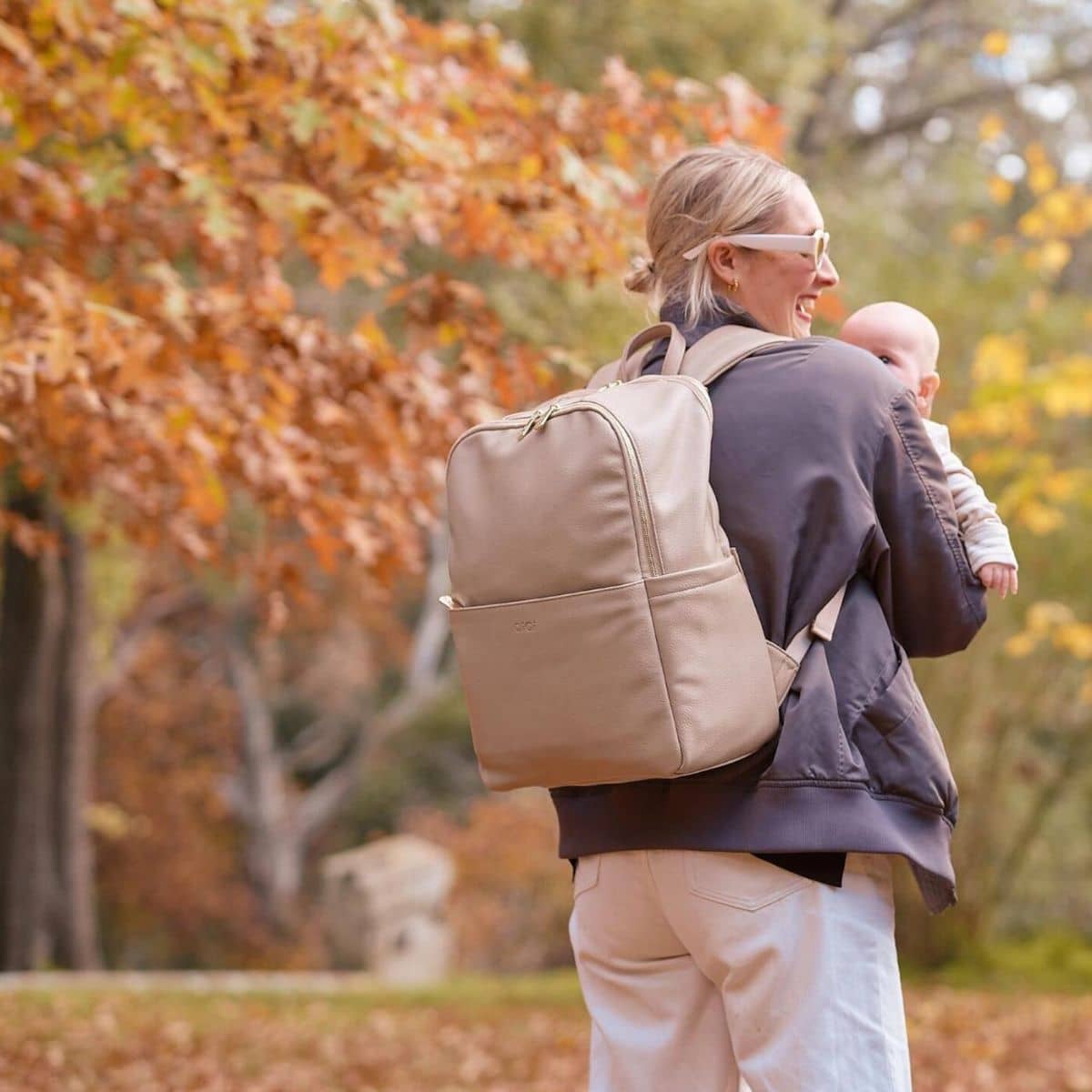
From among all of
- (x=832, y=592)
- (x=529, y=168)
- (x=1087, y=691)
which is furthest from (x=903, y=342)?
(x=1087, y=691)

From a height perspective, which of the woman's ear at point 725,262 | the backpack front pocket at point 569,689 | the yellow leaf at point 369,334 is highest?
the yellow leaf at point 369,334

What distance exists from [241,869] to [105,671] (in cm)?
421

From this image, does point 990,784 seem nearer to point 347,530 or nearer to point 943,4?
point 347,530

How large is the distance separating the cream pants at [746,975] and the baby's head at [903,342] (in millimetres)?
696

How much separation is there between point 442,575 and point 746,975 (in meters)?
16.8

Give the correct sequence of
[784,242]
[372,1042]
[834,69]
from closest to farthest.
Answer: [784,242] < [372,1042] < [834,69]

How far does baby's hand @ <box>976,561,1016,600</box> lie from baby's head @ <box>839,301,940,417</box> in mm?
312

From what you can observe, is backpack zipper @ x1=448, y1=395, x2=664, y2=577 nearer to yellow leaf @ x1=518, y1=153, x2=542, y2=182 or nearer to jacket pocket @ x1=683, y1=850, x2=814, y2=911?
jacket pocket @ x1=683, y1=850, x2=814, y2=911

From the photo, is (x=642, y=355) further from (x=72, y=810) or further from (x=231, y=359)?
(x=72, y=810)

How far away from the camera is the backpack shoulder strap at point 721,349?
6.31ft

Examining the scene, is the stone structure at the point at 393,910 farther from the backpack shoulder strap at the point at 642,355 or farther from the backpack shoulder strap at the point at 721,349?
the backpack shoulder strap at the point at 721,349

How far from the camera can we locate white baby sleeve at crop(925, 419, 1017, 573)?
193cm

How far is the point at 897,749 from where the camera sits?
72.4 inches

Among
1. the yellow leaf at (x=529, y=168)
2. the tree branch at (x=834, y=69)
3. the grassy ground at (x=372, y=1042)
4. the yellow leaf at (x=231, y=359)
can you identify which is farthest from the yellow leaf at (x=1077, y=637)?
the tree branch at (x=834, y=69)
